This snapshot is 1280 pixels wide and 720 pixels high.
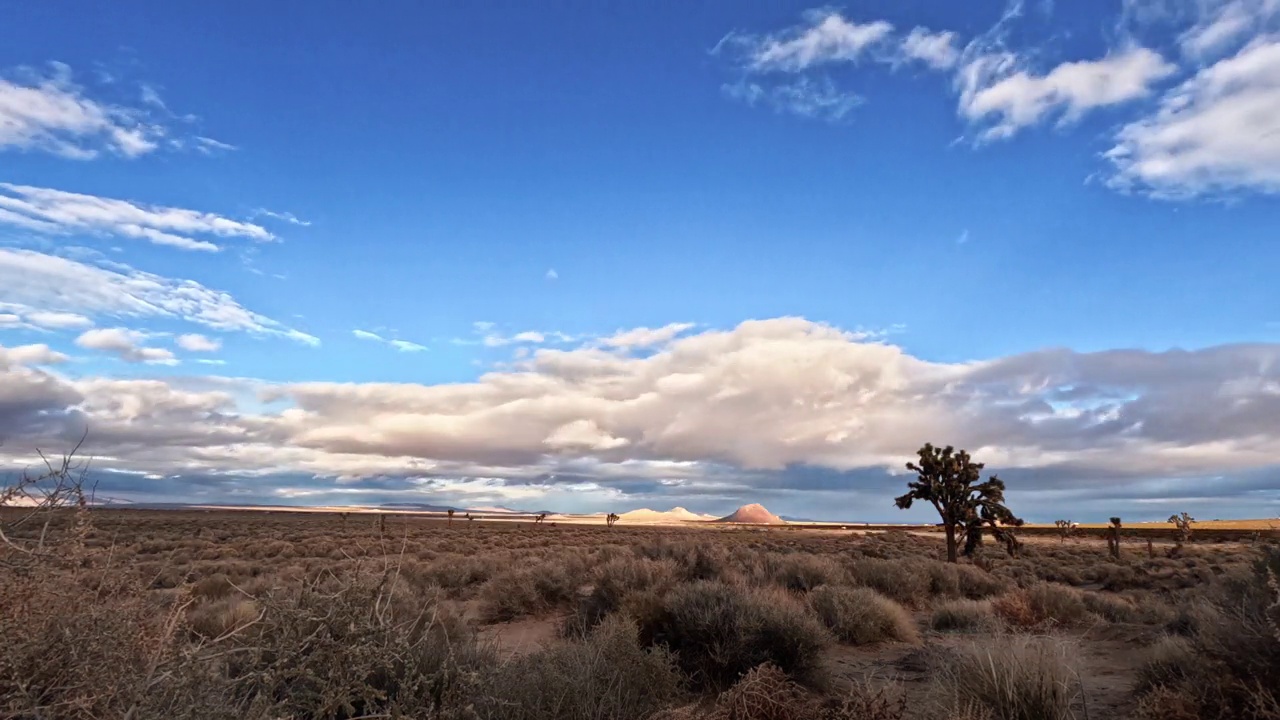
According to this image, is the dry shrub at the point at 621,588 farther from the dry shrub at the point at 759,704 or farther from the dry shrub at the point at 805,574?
the dry shrub at the point at 759,704

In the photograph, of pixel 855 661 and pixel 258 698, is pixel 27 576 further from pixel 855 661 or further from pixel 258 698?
pixel 855 661

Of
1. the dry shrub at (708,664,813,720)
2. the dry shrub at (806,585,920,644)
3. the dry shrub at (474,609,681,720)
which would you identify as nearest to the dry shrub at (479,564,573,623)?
the dry shrub at (806,585,920,644)

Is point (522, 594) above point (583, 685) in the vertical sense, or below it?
below

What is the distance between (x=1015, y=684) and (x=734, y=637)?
3.76 m

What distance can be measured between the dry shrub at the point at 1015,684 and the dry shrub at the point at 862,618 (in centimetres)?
528

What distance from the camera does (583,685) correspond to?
6.22 meters

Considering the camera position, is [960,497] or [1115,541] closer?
[960,497]

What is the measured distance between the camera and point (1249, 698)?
222 inches

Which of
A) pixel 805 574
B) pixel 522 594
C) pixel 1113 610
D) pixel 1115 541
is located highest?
pixel 1115 541

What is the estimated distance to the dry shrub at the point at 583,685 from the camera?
5.77 metres

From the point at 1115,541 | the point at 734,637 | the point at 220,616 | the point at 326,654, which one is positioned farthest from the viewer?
the point at 1115,541

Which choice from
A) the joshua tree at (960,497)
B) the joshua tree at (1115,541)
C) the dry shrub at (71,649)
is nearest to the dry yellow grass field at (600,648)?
the dry shrub at (71,649)

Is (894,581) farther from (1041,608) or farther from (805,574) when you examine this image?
(1041,608)

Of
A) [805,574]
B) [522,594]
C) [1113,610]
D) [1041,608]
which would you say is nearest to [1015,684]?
[1041,608]
